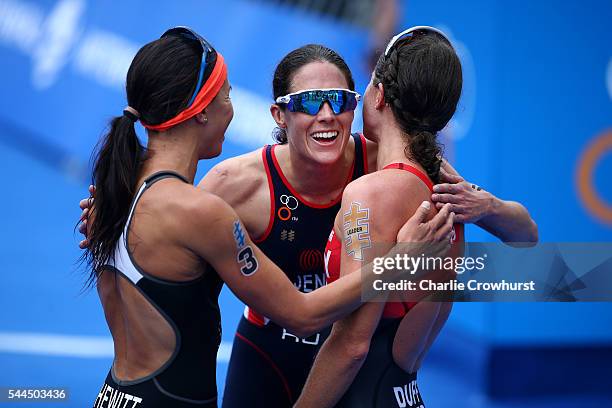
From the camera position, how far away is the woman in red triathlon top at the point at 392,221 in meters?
3.13

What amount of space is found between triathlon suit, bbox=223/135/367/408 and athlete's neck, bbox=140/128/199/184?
92 centimetres

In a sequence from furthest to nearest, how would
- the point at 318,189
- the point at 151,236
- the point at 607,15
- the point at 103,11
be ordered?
1. the point at 103,11
2. the point at 607,15
3. the point at 318,189
4. the point at 151,236

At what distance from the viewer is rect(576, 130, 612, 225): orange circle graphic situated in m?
6.93

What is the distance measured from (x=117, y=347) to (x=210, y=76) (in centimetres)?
108

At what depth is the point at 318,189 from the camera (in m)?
4.10

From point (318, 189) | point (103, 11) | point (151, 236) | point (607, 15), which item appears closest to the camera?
point (151, 236)

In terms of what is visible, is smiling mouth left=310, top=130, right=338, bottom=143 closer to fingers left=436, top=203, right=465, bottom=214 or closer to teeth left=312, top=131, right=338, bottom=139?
teeth left=312, top=131, right=338, bottom=139

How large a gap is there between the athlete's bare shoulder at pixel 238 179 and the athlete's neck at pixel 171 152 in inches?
36.0

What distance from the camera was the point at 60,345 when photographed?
733 cm

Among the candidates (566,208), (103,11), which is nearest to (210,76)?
(566,208)

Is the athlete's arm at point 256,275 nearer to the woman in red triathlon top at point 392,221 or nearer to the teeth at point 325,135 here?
the woman in red triathlon top at point 392,221

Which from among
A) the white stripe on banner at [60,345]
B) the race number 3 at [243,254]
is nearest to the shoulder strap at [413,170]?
the race number 3 at [243,254]

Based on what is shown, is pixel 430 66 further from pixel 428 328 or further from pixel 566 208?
pixel 566 208

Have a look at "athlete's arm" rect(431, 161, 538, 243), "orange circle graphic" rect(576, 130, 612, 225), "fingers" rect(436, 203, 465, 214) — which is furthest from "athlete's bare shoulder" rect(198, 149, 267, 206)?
"orange circle graphic" rect(576, 130, 612, 225)
